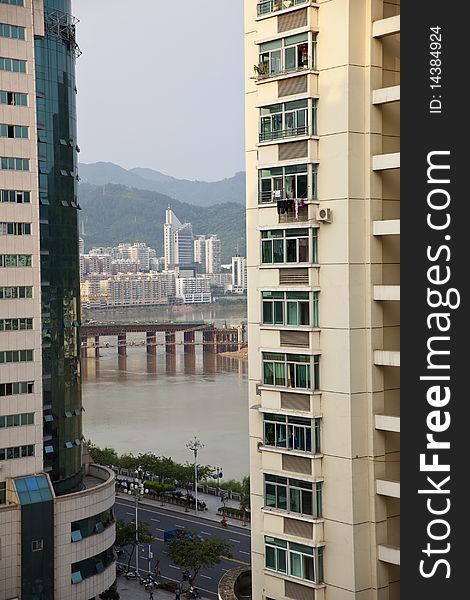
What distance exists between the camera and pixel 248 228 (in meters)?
7.08

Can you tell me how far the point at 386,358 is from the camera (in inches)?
247

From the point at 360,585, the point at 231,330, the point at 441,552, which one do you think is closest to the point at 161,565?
the point at 360,585

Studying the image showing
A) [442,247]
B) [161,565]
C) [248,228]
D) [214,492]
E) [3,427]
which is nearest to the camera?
[442,247]

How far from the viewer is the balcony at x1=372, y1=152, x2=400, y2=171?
615 centimetres

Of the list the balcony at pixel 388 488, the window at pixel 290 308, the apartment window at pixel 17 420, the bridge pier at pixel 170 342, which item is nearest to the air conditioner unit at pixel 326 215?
the window at pixel 290 308

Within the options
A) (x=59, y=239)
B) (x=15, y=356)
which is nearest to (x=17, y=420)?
(x=15, y=356)

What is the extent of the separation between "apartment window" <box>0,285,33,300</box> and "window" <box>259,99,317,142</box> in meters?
7.69

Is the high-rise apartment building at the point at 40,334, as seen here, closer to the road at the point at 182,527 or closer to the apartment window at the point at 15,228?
the apartment window at the point at 15,228

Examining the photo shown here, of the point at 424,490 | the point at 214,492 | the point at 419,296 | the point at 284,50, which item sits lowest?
the point at 214,492

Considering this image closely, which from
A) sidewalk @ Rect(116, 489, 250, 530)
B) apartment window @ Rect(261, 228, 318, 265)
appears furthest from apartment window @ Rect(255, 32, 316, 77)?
sidewalk @ Rect(116, 489, 250, 530)

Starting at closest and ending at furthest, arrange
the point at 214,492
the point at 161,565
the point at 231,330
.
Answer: the point at 161,565 → the point at 214,492 → the point at 231,330

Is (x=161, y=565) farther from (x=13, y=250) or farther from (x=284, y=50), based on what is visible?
(x=284, y=50)

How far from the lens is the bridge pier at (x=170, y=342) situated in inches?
2464

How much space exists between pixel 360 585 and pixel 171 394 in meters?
35.9
